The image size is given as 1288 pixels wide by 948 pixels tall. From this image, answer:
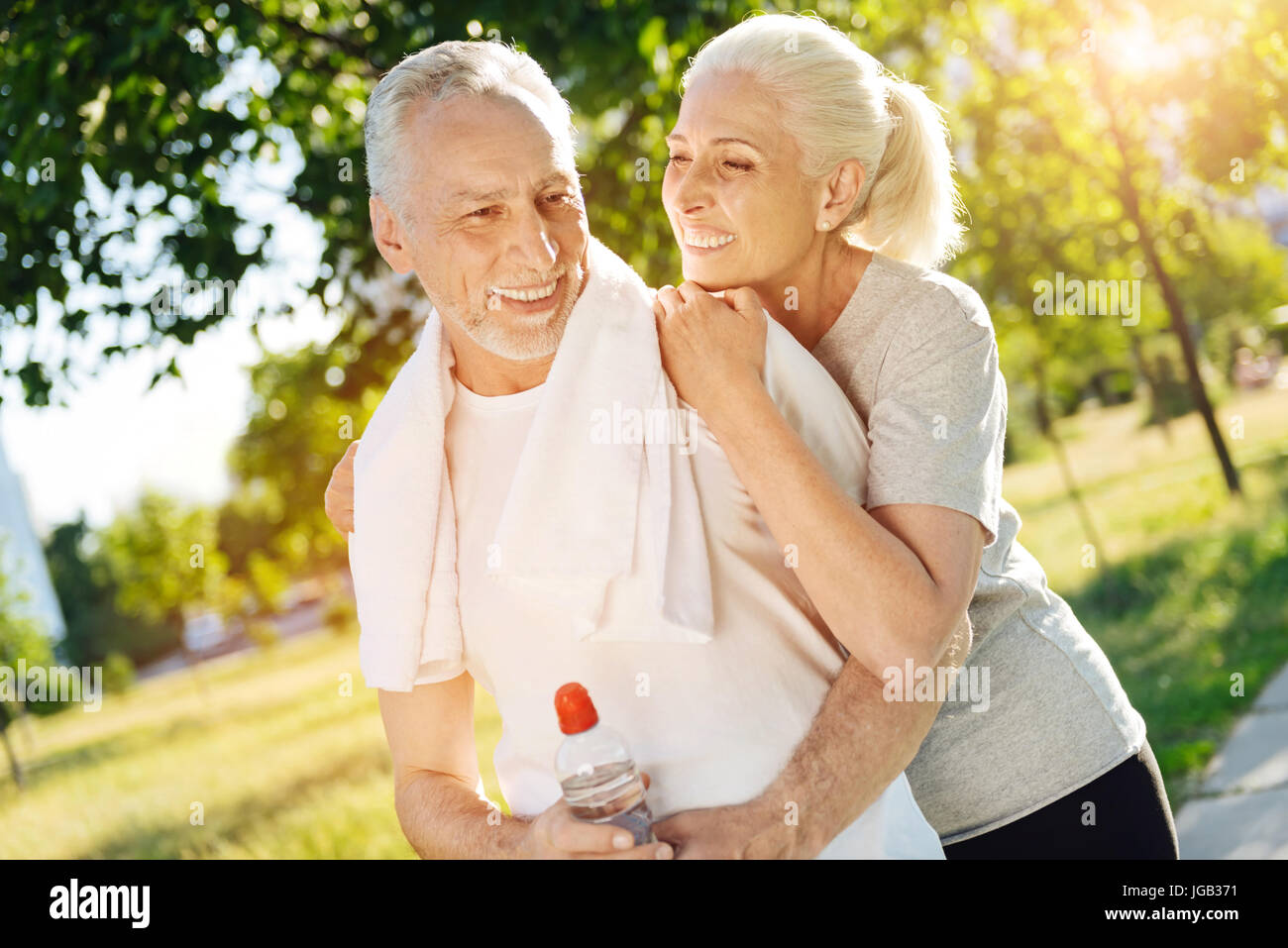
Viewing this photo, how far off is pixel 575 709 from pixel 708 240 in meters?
0.98

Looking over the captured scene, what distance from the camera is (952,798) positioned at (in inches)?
90.8

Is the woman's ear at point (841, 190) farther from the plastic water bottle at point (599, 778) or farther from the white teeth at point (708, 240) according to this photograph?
the plastic water bottle at point (599, 778)

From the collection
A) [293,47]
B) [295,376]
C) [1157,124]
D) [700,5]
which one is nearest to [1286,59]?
[1157,124]

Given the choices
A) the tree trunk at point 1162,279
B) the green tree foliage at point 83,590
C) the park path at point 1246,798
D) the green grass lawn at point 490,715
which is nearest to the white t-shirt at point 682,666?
the park path at point 1246,798

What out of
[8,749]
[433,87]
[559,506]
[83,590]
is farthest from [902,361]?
[83,590]

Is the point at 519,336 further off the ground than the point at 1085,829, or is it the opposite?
the point at 519,336

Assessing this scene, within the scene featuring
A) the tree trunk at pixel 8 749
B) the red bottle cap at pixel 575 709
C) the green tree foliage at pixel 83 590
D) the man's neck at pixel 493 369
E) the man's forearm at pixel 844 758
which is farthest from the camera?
the green tree foliage at pixel 83 590

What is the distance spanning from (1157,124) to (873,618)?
10.1m

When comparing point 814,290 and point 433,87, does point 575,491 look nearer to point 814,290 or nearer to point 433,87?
point 814,290

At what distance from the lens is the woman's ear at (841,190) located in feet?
7.51

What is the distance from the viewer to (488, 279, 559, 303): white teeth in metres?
2.10

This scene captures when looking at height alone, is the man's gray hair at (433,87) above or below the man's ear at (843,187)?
above

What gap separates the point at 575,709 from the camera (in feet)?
5.78

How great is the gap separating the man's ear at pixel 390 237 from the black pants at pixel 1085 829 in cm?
158
